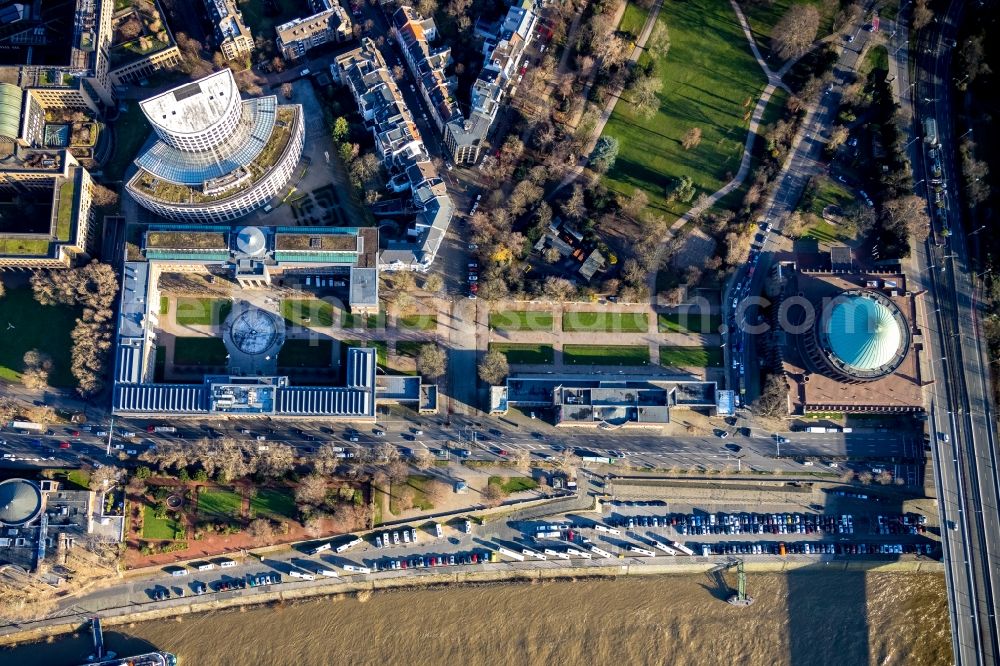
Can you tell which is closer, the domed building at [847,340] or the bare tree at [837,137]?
the domed building at [847,340]

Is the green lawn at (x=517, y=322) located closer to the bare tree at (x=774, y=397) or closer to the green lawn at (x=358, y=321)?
the green lawn at (x=358, y=321)

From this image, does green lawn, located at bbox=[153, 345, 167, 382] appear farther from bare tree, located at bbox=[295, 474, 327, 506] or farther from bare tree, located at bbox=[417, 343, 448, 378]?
bare tree, located at bbox=[417, 343, 448, 378]

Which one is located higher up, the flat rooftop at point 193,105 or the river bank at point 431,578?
the flat rooftop at point 193,105

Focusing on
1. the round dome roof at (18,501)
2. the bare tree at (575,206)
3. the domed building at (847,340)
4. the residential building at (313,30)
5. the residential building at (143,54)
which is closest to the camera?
the round dome roof at (18,501)

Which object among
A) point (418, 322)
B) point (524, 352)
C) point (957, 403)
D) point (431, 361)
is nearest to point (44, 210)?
point (418, 322)

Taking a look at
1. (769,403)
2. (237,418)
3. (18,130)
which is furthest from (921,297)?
(18,130)

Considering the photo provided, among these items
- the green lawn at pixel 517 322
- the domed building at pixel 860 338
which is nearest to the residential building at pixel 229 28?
the green lawn at pixel 517 322

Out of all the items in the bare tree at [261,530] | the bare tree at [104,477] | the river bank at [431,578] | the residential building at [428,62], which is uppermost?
the residential building at [428,62]

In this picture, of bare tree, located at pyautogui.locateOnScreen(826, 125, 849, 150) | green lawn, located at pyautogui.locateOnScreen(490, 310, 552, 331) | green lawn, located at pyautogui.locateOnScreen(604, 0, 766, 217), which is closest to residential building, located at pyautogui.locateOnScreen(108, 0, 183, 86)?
green lawn, located at pyautogui.locateOnScreen(490, 310, 552, 331)
